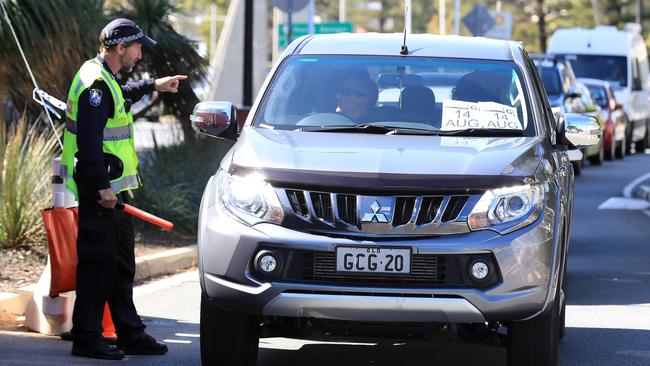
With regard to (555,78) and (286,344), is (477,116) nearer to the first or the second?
(286,344)

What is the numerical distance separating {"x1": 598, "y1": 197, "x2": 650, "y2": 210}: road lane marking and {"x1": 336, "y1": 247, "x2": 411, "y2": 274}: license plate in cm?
1220

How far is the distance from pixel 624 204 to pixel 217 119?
473 inches

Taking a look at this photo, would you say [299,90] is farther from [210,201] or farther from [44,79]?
[44,79]

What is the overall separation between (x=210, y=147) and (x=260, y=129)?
26.1 feet

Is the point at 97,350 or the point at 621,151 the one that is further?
the point at 621,151

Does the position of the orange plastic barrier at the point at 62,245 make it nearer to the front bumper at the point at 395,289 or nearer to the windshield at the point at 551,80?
the front bumper at the point at 395,289

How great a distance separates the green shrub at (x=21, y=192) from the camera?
1080 centimetres

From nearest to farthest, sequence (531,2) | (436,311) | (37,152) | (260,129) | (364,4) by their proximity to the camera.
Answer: (436,311) → (260,129) → (37,152) → (531,2) → (364,4)

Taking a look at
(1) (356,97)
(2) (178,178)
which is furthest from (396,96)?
(2) (178,178)

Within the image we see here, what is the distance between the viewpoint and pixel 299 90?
25.6 feet

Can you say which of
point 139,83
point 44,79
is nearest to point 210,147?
point 44,79

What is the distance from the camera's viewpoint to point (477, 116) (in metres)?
7.55

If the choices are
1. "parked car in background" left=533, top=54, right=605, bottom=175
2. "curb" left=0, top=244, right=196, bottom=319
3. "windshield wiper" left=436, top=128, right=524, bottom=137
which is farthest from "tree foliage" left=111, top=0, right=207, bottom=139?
"windshield wiper" left=436, top=128, right=524, bottom=137

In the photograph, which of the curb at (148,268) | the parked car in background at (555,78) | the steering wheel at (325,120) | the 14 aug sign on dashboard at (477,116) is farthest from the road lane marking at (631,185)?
the steering wheel at (325,120)
